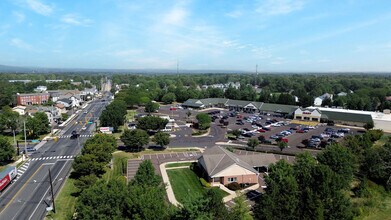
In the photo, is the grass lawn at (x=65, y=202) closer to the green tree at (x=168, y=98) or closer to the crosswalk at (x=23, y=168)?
the crosswalk at (x=23, y=168)

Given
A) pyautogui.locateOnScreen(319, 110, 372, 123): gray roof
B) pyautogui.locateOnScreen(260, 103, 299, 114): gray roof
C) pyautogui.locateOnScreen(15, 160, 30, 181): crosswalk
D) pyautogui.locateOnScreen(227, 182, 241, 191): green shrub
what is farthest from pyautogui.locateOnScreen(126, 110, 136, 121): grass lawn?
pyautogui.locateOnScreen(319, 110, 372, 123): gray roof

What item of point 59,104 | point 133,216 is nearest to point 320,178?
point 133,216

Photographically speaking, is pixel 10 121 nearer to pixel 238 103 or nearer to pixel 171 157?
pixel 171 157

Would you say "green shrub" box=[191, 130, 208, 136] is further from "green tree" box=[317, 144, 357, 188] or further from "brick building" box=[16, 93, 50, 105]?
"brick building" box=[16, 93, 50, 105]

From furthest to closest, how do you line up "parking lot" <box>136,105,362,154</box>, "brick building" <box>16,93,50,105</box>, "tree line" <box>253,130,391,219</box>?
1. "brick building" <box>16,93,50,105</box>
2. "parking lot" <box>136,105,362,154</box>
3. "tree line" <box>253,130,391,219</box>

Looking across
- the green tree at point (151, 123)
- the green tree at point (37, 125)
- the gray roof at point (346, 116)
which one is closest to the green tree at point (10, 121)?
the green tree at point (37, 125)

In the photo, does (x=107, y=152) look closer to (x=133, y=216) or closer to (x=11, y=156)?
(x=11, y=156)
